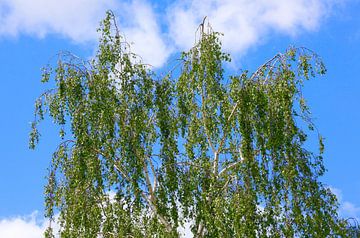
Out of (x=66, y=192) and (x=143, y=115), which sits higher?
(x=143, y=115)

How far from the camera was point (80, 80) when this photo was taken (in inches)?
549

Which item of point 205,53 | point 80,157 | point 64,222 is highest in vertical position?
point 205,53

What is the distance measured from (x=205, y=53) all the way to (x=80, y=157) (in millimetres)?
3251

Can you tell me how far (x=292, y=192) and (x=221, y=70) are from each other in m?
3.05

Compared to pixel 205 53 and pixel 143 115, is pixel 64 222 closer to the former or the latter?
pixel 143 115

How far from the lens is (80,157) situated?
1347 cm

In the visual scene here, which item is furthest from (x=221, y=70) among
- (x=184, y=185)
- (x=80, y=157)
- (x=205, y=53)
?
(x=80, y=157)

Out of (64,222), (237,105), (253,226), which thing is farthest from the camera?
(64,222)

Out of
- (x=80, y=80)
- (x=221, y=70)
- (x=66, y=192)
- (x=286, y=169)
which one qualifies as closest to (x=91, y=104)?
(x=80, y=80)

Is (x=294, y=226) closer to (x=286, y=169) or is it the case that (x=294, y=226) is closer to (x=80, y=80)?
(x=286, y=169)

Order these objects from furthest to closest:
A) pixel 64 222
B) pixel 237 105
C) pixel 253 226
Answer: pixel 64 222 < pixel 237 105 < pixel 253 226

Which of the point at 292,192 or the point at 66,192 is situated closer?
the point at 292,192

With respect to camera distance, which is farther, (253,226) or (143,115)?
(143,115)

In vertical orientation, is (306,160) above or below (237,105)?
below
